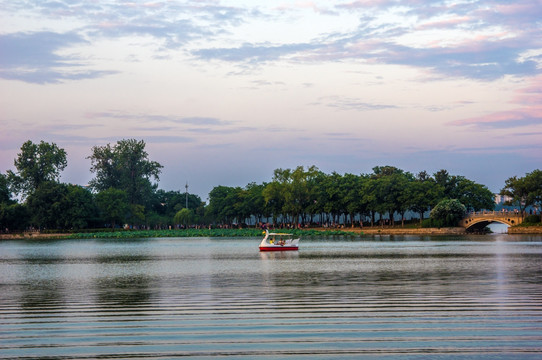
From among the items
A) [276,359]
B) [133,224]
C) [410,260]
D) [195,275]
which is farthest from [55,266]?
[133,224]

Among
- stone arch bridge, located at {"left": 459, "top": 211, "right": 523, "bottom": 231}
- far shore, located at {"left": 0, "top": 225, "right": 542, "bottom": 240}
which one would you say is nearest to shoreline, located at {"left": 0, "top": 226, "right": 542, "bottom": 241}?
far shore, located at {"left": 0, "top": 225, "right": 542, "bottom": 240}

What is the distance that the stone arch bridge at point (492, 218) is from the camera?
104688 millimetres

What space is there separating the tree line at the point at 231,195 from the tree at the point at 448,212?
0.15m

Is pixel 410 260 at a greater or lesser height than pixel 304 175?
lesser

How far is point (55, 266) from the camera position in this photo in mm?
47750

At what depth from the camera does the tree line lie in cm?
11388

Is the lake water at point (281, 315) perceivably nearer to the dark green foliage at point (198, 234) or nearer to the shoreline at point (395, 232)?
the shoreline at point (395, 232)

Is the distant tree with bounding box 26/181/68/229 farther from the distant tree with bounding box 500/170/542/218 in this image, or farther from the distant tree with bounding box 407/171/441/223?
the distant tree with bounding box 500/170/542/218

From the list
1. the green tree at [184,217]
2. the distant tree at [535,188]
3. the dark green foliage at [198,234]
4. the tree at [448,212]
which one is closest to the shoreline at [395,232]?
the tree at [448,212]

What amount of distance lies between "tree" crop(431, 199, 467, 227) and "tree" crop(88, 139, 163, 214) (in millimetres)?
67819

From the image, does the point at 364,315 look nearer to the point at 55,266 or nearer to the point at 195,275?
the point at 195,275

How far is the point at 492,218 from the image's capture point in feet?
342

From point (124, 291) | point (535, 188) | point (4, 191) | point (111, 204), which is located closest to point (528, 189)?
point (535, 188)

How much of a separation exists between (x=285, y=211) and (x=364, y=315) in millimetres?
113586
